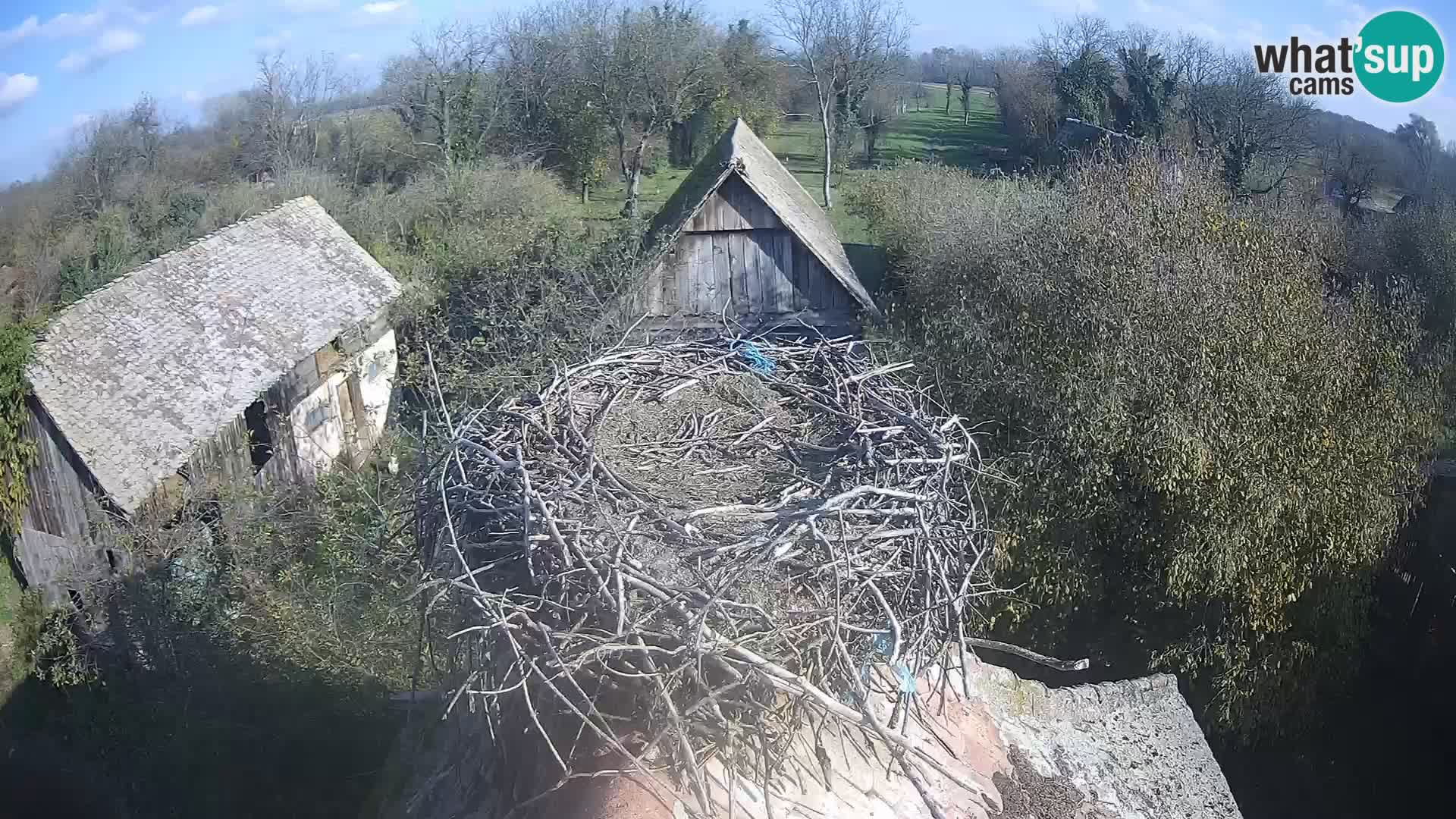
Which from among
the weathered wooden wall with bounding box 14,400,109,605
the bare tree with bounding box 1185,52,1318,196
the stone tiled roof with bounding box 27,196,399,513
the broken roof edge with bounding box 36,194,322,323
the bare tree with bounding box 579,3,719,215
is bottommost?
the weathered wooden wall with bounding box 14,400,109,605

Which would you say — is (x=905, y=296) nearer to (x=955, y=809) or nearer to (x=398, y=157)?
(x=955, y=809)

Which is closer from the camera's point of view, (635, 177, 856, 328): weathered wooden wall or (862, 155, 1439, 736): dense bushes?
(862, 155, 1439, 736): dense bushes

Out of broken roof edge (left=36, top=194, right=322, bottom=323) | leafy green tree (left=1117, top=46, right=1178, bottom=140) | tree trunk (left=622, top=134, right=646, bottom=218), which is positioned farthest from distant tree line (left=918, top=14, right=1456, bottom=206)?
broken roof edge (left=36, top=194, right=322, bottom=323)

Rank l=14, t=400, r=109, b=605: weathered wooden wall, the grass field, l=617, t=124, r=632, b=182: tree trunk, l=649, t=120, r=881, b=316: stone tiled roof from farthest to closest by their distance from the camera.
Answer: l=617, t=124, r=632, b=182: tree trunk
the grass field
l=649, t=120, r=881, b=316: stone tiled roof
l=14, t=400, r=109, b=605: weathered wooden wall

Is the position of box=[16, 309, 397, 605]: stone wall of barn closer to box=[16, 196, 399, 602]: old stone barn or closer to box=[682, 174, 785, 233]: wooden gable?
box=[16, 196, 399, 602]: old stone barn

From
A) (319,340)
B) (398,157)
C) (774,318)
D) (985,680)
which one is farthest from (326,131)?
(985,680)

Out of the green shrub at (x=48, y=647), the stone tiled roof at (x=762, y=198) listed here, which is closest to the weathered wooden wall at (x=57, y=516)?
the green shrub at (x=48, y=647)
